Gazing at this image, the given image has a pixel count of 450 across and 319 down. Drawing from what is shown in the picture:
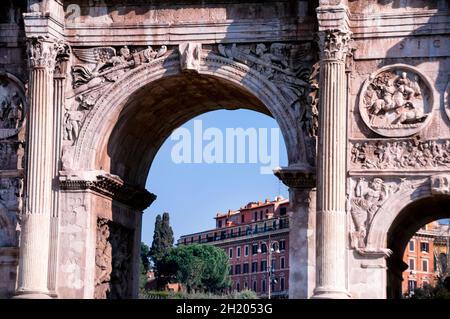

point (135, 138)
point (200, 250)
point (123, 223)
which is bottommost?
point (123, 223)

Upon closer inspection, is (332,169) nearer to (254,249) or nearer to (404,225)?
(404,225)

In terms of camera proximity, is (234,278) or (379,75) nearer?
(379,75)

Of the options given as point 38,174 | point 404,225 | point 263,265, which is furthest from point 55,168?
point 263,265

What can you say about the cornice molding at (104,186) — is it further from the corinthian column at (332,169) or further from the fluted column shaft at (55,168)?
the corinthian column at (332,169)

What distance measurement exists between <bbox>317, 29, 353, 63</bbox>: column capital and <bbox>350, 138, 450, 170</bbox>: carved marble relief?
175 cm

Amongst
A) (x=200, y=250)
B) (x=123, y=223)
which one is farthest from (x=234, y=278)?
(x=123, y=223)

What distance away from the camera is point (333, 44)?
86.3ft

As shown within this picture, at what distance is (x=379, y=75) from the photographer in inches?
1063

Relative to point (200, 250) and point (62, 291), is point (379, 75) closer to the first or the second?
point (62, 291)

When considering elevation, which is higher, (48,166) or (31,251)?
(48,166)

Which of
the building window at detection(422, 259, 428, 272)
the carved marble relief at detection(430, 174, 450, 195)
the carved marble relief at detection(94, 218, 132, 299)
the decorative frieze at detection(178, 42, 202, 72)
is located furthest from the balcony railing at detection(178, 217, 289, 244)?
the carved marble relief at detection(430, 174, 450, 195)
